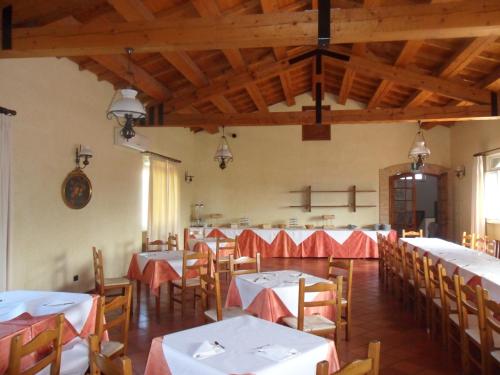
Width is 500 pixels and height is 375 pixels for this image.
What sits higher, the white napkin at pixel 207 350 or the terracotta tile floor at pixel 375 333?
the white napkin at pixel 207 350

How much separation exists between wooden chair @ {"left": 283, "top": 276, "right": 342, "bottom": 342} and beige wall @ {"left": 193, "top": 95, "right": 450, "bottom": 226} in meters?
7.47

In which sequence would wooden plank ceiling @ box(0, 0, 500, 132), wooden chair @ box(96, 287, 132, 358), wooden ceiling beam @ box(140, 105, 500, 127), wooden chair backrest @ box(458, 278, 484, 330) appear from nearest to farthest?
wooden chair @ box(96, 287, 132, 358) → wooden chair backrest @ box(458, 278, 484, 330) → wooden plank ceiling @ box(0, 0, 500, 132) → wooden ceiling beam @ box(140, 105, 500, 127)

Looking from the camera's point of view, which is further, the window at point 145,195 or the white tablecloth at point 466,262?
the window at point 145,195

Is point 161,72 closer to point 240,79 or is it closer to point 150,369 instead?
point 240,79

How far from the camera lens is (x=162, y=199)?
28.3ft

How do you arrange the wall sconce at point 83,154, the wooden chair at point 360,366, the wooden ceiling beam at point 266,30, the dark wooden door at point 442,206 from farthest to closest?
the dark wooden door at point 442,206, the wall sconce at point 83,154, the wooden ceiling beam at point 266,30, the wooden chair at point 360,366

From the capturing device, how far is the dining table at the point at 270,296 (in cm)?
347

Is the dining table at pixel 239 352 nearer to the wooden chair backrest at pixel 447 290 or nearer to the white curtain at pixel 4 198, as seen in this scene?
the wooden chair backrest at pixel 447 290

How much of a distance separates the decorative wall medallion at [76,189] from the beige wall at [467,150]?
7775 mm

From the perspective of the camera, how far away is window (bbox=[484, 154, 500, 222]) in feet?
27.3


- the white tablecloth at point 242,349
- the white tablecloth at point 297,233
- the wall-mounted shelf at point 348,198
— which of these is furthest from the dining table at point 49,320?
the wall-mounted shelf at point 348,198

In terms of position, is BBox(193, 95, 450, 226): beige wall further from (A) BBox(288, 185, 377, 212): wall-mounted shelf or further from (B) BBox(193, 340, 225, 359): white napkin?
(B) BBox(193, 340, 225, 359): white napkin

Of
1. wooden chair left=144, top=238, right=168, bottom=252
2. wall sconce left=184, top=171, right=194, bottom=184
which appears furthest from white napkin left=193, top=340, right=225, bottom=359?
wall sconce left=184, top=171, right=194, bottom=184

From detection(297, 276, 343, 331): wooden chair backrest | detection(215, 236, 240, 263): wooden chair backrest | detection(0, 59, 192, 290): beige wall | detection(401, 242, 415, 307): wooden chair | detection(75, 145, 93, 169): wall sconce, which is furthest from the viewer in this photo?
detection(215, 236, 240, 263): wooden chair backrest
